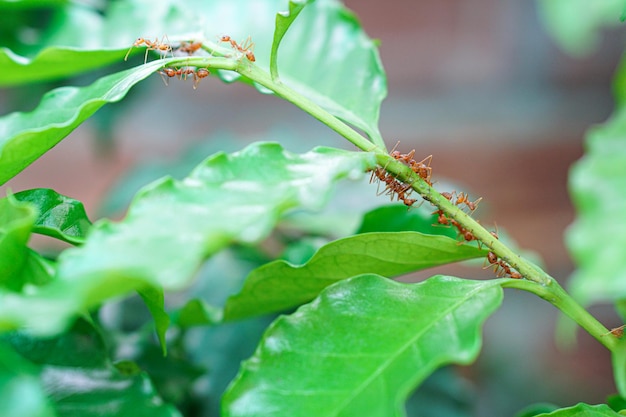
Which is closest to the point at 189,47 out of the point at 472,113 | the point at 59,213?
the point at 59,213

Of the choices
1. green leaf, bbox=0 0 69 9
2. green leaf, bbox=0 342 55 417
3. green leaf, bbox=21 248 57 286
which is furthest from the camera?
green leaf, bbox=0 0 69 9

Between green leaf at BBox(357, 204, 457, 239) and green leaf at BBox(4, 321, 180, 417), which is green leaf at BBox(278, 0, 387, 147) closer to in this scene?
green leaf at BBox(357, 204, 457, 239)

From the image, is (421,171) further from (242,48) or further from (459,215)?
(242,48)

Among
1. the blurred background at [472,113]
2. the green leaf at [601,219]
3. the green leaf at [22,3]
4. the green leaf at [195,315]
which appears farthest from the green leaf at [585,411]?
the blurred background at [472,113]

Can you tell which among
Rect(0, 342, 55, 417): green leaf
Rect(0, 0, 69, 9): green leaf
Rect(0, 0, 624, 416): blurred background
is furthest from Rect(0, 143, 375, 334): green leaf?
Rect(0, 0, 624, 416): blurred background

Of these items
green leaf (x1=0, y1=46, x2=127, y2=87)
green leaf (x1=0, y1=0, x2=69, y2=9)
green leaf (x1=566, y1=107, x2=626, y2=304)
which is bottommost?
green leaf (x1=566, y1=107, x2=626, y2=304)

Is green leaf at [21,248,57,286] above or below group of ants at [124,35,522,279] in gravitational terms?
below

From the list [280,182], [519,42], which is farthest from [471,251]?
[519,42]
